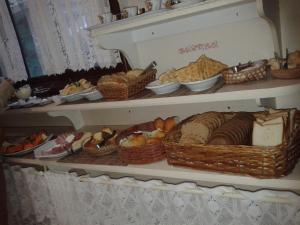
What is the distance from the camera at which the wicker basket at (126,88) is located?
1.23 m

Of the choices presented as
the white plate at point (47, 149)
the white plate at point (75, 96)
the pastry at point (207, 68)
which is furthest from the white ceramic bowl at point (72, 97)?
the pastry at point (207, 68)

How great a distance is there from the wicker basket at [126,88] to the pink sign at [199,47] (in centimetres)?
16

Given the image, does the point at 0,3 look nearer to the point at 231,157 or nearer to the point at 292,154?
the point at 231,157

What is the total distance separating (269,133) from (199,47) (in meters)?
0.53

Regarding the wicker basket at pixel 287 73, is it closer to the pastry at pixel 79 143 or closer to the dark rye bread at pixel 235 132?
the dark rye bread at pixel 235 132

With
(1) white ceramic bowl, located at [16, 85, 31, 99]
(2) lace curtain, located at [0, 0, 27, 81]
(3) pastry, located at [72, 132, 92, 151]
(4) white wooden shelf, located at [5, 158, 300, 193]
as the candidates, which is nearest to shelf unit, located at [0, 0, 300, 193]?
(4) white wooden shelf, located at [5, 158, 300, 193]

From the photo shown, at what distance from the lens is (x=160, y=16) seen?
1063 mm

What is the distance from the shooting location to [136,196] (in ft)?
4.57

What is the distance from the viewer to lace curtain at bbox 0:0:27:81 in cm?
196

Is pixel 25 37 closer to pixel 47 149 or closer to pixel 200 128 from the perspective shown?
pixel 47 149

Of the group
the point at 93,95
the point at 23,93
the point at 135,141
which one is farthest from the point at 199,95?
the point at 23,93

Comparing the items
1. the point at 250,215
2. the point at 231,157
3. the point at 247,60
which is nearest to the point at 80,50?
the point at 247,60

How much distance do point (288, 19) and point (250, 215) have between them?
73cm

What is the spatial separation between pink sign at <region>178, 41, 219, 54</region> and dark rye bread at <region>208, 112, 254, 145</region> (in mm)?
332
